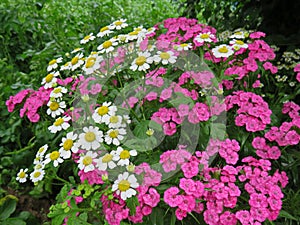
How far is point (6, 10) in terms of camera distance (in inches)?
117

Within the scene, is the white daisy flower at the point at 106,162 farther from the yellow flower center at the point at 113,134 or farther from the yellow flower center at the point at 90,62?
the yellow flower center at the point at 90,62

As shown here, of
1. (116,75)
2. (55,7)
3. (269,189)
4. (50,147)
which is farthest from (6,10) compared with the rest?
(269,189)

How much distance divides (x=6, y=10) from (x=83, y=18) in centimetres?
84

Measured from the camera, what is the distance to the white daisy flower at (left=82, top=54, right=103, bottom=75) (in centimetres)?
152

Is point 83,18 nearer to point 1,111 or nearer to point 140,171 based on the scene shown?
point 1,111

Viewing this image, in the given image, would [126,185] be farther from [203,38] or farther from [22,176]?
[203,38]

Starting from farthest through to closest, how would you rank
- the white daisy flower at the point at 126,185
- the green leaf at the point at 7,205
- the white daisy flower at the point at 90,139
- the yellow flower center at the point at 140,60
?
the green leaf at the point at 7,205 → the yellow flower center at the point at 140,60 → the white daisy flower at the point at 90,139 → the white daisy flower at the point at 126,185

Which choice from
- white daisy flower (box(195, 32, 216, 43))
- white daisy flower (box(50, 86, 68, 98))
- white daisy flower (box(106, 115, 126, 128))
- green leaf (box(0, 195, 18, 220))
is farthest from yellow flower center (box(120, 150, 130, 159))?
green leaf (box(0, 195, 18, 220))

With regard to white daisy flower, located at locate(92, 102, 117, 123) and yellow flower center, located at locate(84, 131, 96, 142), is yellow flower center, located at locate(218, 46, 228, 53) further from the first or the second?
yellow flower center, located at locate(84, 131, 96, 142)

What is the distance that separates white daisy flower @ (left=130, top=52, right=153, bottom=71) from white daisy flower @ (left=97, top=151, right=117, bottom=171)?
31 centimetres

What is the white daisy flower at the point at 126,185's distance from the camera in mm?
1239

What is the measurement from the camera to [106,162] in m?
1.31

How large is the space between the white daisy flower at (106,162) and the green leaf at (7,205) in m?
0.89

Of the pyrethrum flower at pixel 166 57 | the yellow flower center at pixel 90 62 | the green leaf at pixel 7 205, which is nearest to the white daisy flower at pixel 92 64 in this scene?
the yellow flower center at pixel 90 62
